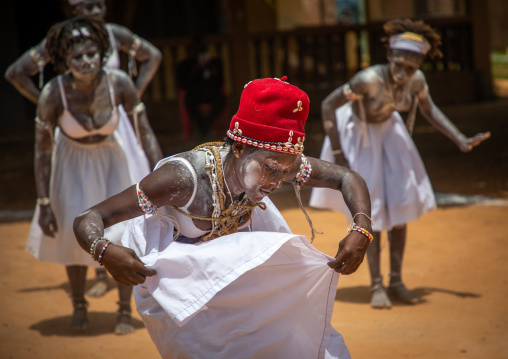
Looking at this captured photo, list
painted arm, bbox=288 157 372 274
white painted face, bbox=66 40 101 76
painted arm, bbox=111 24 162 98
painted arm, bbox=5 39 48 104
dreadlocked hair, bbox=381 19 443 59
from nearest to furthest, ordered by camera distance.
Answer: painted arm, bbox=288 157 372 274, white painted face, bbox=66 40 101 76, dreadlocked hair, bbox=381 19 443 59, painted arm, bbox=5 39 48 104, painted arm, bbox=111 24 162 98

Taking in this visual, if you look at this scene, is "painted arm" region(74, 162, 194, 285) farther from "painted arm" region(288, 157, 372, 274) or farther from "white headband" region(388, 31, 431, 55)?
"white headband" region(388, 31, 431, 55)

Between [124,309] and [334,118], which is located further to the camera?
[334,118]

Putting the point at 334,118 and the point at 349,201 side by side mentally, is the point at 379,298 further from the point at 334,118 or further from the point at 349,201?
the point at 349,201

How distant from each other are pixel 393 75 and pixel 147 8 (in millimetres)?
11163

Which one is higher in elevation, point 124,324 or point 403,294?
point 124,324

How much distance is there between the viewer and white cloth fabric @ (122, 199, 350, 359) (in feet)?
9.33

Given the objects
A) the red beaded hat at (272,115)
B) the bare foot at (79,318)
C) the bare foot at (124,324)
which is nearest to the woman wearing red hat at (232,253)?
the red beaded hat at (272,115)

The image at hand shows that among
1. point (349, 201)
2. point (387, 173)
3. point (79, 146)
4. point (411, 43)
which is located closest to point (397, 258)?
point (387, 173)

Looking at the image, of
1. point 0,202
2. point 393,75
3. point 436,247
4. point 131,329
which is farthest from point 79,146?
point 0,202

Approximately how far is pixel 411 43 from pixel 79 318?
129 inches

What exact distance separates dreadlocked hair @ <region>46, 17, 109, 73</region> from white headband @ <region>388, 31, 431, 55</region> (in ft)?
7.18

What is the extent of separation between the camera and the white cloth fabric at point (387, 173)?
5.40 m

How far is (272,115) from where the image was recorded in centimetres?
292

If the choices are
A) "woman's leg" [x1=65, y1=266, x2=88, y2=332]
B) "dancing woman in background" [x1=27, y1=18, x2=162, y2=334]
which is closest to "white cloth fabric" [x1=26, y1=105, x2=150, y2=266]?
"dancing woman in background" [x1=27, y1=18, x2=162, y2=334]
